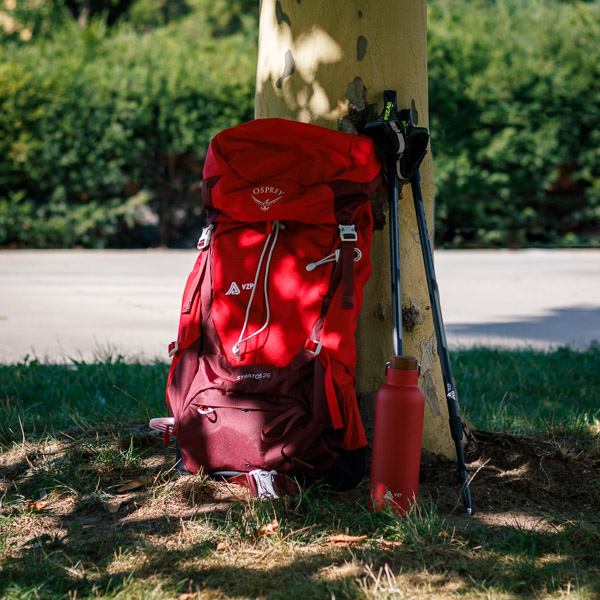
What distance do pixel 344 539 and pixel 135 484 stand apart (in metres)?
0.93

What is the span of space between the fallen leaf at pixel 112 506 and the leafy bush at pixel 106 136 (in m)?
9.94

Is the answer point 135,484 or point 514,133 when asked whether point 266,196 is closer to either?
point 135,484

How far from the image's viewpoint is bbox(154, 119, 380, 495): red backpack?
8.82 feet

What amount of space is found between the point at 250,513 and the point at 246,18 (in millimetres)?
17962

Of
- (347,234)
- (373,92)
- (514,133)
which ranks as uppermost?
(514,133)

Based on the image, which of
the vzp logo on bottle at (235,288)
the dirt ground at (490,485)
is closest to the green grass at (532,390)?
the dirt ground at (490,485)

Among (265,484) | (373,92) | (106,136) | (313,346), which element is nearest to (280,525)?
(265,484)

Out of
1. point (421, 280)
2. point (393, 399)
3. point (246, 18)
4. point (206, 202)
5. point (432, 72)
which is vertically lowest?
point (393, 399)

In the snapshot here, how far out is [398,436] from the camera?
100.0 inches

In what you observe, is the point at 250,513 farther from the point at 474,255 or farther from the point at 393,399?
the point at 474,255

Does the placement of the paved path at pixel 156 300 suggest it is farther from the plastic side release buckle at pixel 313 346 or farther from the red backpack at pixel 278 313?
the plastic side release buckle at pixel 313 346

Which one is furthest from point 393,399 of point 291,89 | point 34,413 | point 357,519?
point 34,413

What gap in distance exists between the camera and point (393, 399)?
253 centimetres

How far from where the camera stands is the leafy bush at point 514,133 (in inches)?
504
